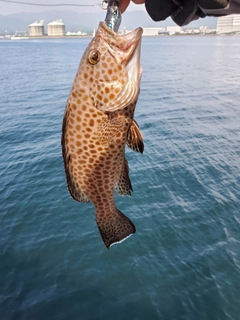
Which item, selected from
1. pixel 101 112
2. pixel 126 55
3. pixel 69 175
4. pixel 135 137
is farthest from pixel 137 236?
pixel 126 55

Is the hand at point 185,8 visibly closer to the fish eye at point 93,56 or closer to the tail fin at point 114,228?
the fish eye at point 93,56

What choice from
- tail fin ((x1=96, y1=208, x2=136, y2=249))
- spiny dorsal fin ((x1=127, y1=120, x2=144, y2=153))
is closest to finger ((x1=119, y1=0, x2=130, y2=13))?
spiny dorsal fin ((x1=127, y1=120, x2=144, y2=153))

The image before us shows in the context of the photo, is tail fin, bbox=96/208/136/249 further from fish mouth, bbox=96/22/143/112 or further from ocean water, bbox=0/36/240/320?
ocean water, bbox=0/36/240/320

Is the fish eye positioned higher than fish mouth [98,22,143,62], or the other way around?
fish mouth [98,22,143,62]

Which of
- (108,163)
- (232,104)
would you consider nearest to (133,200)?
(108,163)

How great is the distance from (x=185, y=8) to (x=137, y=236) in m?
8.02

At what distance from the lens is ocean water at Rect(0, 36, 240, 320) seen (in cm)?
836

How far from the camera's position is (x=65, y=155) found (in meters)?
3.40

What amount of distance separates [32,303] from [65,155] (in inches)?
249

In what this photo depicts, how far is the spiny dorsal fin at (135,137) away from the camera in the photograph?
3.41m

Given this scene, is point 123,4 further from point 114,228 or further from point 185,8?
point 114,228

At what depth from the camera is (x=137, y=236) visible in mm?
10820

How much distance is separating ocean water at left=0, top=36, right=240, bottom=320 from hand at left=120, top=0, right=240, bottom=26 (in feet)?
21.8

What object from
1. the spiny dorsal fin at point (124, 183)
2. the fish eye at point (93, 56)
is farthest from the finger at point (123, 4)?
the spiny dorsal fin at point (124, 183)
